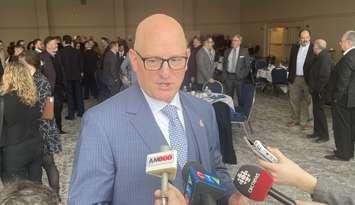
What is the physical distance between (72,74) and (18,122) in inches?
182

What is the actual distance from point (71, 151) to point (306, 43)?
3972 millimetres

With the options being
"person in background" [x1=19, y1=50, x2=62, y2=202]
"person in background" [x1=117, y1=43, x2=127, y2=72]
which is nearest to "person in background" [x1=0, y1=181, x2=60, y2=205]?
"person in background" [x1=19, y1=50, x2=62, y2=202]

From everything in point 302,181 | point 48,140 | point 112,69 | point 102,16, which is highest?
point 102,16

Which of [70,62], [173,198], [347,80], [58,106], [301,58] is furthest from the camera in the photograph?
[70,62]

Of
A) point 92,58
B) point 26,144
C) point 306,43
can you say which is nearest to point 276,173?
point 26,144

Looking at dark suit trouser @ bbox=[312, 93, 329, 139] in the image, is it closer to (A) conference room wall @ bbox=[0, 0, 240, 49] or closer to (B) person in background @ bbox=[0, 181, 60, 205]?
(B) person in background @ bbox=[0, 181, 60, 205]

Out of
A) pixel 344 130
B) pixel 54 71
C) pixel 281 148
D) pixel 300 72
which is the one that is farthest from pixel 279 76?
pixel 54 71

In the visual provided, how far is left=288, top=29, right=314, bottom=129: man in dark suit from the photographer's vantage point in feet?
20.2

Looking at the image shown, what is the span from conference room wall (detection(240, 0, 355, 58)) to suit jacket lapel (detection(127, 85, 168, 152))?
36.0ft

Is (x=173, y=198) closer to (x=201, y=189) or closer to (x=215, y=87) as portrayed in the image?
(x=201, y=189)

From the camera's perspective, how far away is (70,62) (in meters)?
7.55

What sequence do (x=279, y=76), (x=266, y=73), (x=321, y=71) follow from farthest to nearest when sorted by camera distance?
1. (x=266, y=73)
2. (x=279, y=76)
3. (x=321, y=71)

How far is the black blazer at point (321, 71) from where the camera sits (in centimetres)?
577

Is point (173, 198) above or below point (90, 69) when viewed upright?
above
